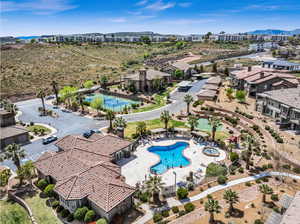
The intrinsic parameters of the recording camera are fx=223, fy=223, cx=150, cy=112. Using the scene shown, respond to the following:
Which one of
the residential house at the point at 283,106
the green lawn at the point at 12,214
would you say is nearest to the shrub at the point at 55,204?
the green lawn at the point at 12,214

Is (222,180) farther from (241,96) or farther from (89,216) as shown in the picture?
(241,96)

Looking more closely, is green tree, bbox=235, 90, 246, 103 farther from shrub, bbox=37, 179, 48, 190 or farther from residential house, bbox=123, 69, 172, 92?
shrub, bbox=37, 179, 48, 190

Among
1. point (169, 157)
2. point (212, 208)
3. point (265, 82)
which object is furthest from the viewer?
point (265, 82)

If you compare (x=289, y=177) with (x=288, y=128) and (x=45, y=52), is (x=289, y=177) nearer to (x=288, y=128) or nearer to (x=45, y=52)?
(x=288, y=128)

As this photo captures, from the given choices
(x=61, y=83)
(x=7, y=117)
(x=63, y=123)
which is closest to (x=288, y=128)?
(x=63, y=123)

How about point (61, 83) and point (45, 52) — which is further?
point (45, 52)

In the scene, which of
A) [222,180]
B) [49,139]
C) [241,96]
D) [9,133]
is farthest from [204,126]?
[9,133]
